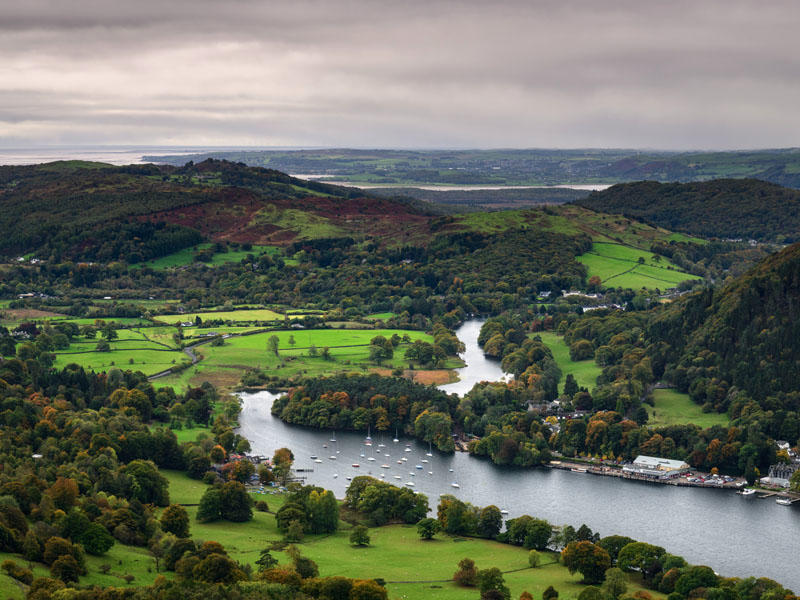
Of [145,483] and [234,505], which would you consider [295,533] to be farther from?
[145,483]

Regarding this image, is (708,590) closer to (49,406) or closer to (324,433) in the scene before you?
(324,433)

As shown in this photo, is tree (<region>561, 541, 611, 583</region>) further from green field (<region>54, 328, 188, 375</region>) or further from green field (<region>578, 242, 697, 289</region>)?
green field (<region>578, 242, 697, 289</region>)

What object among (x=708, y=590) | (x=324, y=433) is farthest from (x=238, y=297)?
(x=708, y=590)

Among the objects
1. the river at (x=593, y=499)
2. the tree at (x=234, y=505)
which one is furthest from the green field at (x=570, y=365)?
the tree at (x=234, y=505)

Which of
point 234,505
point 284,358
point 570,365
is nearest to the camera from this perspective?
point 234,505

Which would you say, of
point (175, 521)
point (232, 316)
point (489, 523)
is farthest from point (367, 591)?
point (232, 316)
